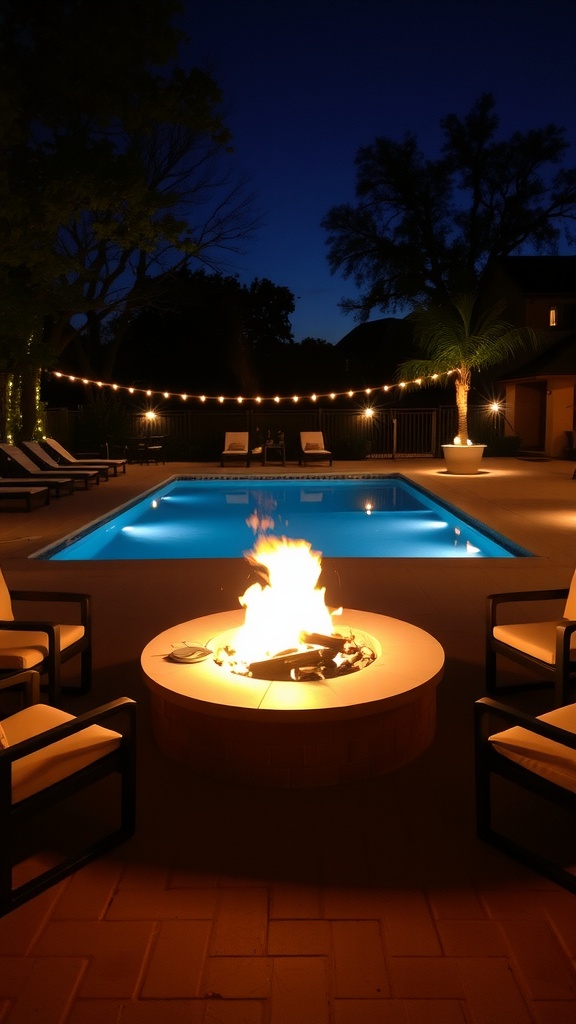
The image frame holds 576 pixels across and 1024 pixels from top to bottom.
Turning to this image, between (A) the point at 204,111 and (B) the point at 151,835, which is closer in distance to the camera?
(B) the point at 151,835

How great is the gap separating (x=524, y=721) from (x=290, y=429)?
19351mm

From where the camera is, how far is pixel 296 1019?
5.18 ft

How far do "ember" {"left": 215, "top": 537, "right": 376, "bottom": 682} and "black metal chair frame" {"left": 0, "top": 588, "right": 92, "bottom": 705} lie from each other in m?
0.70

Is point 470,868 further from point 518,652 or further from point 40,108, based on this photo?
point 40,108

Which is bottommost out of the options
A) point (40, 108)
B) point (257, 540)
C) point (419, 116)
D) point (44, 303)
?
point (257, 540)

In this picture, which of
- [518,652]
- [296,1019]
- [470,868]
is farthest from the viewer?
[518,652]

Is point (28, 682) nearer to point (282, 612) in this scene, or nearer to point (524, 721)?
point (282, 612)

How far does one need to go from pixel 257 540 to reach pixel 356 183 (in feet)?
72.2

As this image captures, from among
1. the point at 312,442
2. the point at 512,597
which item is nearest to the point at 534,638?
the point at 512,597

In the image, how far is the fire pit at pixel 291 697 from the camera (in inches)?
100

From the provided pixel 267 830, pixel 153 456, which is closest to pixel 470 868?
pixel 267 830

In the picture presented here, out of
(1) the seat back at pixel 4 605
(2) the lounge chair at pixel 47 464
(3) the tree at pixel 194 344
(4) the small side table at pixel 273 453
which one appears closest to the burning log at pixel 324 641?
(1) the seat back at pixel 4 605

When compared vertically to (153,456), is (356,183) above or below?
above

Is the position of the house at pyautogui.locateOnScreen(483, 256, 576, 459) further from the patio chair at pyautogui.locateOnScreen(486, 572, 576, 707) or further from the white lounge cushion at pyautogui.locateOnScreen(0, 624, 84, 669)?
the white lounge cushion at pyautogui.locateOnScreen(0, 624, 84, 669)
